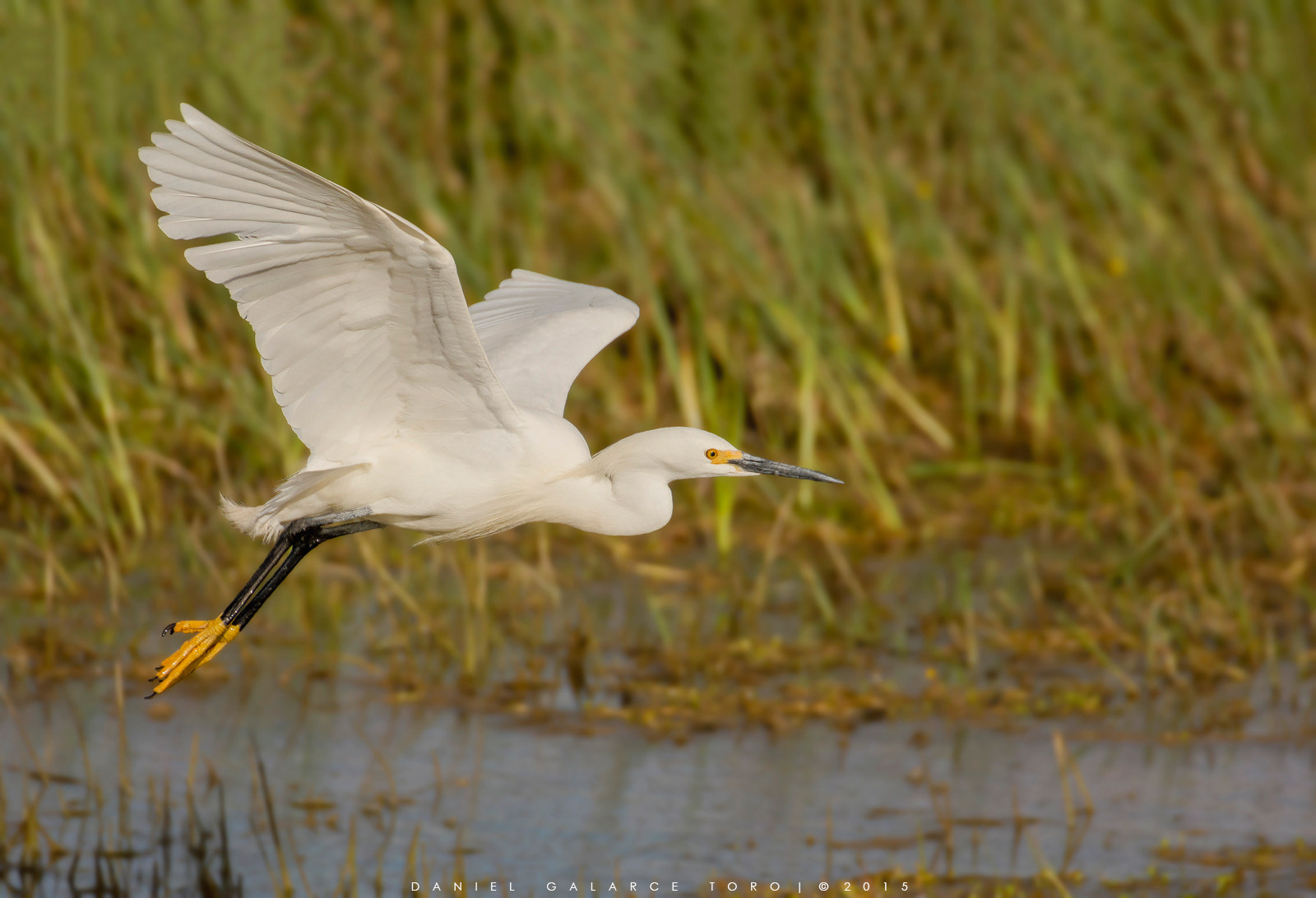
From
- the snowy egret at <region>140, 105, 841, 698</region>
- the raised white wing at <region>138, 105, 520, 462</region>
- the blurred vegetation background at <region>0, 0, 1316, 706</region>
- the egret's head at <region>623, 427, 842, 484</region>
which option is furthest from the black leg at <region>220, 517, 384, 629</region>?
the blurred vegetation background at <region>0, 0, 1316, 706</region>

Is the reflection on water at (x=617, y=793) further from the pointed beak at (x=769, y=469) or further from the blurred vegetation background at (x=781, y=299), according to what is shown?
the pointed beak at (x=769, y=469)

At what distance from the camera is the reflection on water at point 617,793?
5012 mm

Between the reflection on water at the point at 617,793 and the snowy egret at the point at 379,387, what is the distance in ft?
2.48

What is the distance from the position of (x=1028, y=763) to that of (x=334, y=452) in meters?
2.47

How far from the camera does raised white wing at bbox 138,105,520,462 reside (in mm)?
3639

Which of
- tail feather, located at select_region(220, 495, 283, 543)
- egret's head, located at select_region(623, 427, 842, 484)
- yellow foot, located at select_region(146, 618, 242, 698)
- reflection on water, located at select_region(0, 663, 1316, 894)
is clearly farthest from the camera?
reflection on water, located at select_region(0, 663, 1316, 894)

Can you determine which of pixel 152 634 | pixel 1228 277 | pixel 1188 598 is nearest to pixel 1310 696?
pixel 1188 598

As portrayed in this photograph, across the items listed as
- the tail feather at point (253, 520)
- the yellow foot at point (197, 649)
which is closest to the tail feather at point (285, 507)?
the tail feather at point (253, 520)

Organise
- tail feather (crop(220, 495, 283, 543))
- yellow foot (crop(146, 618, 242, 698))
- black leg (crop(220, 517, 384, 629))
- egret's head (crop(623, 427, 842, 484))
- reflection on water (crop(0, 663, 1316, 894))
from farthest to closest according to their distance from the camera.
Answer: reflection on water (crop(0, 663, 1316, 894)) → yellow foot (crop(146, 618, 242, 698)) → black leg (crop(220, 517, 384, 629)) → tail feather (crop(220, 495, 283, 543)) → egret's head (crop(623, 427, 842, 484))

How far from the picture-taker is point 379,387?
425cm

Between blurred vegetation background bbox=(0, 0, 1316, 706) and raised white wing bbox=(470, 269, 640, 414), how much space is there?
3.52 ft

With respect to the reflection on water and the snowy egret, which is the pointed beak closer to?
the snowy egret

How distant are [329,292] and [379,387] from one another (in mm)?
349

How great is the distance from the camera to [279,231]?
148 inches
